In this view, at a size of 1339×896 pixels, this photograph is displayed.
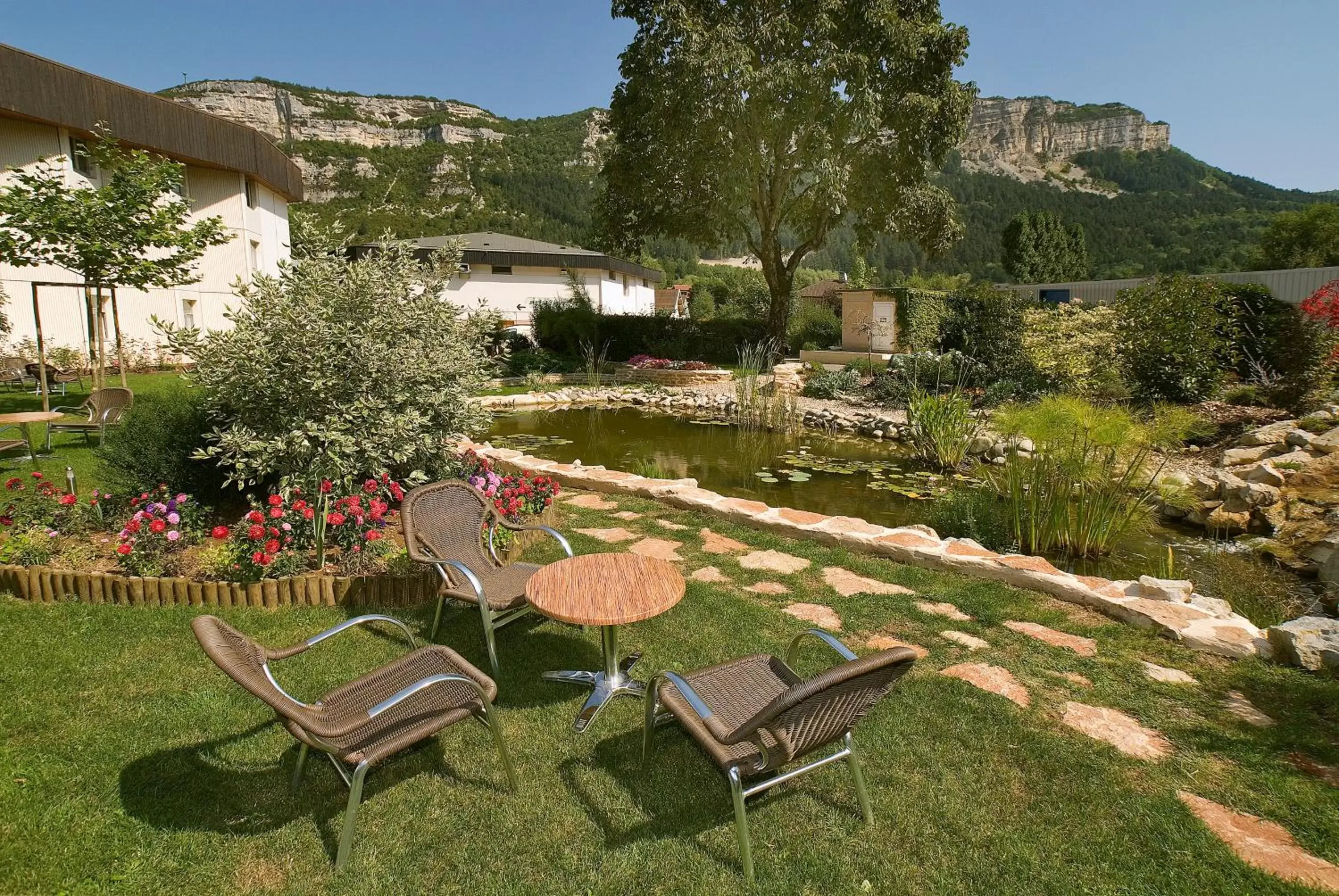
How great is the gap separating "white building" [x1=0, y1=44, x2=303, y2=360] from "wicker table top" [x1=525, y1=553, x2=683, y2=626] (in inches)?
388

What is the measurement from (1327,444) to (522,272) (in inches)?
981

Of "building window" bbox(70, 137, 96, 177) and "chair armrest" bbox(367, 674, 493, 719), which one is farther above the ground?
"building window" bbox(70, 137, 96, 177)

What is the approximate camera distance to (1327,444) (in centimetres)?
552

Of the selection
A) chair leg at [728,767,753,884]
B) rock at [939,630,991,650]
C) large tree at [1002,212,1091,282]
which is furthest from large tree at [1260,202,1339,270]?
chair leg at [728,767,753,884]

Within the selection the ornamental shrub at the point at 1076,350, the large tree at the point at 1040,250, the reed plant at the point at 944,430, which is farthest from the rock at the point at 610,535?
the large tree at the point at 1040,250

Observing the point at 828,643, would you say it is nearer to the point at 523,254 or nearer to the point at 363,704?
the point at 363,704

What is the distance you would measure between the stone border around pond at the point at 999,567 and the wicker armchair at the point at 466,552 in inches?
79.4

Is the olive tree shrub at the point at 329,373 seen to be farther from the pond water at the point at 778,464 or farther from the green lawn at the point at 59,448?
the pond water at the point at 778,464

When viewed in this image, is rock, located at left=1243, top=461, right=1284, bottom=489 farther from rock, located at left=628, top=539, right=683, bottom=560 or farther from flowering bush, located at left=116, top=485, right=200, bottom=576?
flowering bush, located at left=116, top=485, right=200, bottom=576

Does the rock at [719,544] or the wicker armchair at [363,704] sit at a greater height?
the wicker armchair at [363,704]

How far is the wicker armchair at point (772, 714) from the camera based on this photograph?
1.79 metres

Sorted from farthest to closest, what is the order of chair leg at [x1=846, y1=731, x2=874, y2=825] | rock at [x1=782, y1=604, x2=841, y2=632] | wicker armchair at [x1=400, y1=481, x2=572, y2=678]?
rock at [x1=782, y1=604, x2=841, y2=632], wicker armchair at [x1=400, y1=481, x2=572, y2=678], chair leg at [x1=846, y1=731, x2=874, y2=825]

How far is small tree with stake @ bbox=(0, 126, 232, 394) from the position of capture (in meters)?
7.73

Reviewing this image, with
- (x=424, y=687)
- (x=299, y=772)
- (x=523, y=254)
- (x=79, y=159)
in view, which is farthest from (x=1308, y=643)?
(x=523, y=254)
